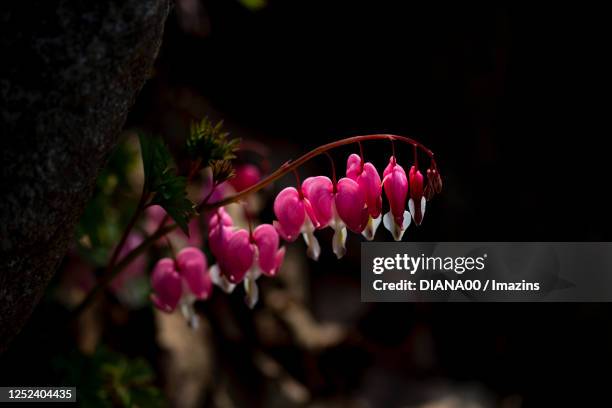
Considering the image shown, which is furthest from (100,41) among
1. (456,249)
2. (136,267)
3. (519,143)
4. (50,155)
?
(519,143)

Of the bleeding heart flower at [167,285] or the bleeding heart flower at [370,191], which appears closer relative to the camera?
the bleeding heart flower at [370,191]

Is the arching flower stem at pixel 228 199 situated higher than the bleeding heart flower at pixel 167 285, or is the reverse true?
the arching flower stem at pixel 228 199

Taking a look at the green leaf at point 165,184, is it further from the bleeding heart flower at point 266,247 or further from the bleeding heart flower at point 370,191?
the bleeding heart flower at point 370,191

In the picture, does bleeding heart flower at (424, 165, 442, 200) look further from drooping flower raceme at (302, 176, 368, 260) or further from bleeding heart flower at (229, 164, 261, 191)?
bleeding heart flower at (229, 164, 261, 191)

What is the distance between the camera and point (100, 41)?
0.97 meters

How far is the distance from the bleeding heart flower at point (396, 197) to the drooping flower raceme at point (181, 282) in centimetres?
41

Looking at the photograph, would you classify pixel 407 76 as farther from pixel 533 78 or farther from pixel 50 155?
pixel 50 155

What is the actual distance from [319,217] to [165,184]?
25 centimetres

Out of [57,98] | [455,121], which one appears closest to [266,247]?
[57,98]

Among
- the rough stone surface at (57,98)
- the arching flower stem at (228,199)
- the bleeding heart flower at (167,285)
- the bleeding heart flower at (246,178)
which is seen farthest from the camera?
the bleeding heart flower at (246,178)

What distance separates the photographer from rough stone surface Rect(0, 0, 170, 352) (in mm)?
951

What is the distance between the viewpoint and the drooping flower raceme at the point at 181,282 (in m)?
1.43

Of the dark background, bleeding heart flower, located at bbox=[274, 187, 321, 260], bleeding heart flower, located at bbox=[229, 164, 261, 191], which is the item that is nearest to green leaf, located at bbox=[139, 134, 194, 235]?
bleeding heart flower, located at bbox=[274, 187, 321, 260]

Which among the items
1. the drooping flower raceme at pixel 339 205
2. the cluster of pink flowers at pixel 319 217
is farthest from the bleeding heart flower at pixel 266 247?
the drooping flower raceme at pixel 339 205
